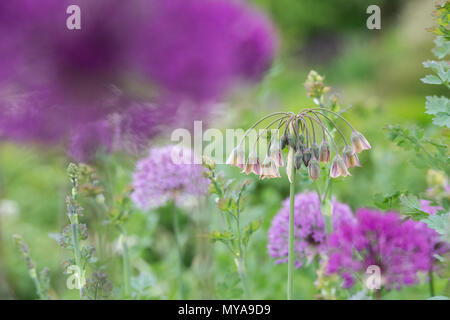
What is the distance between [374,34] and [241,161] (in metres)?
9.40

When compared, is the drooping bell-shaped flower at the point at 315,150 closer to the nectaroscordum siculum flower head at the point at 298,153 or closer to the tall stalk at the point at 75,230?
the nectaroscordum siculum flower head at the point at 298,153

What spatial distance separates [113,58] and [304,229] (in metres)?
0.60

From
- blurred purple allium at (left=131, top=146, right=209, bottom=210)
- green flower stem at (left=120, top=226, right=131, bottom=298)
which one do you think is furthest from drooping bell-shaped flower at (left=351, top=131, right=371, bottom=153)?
green flower stem at (left=120, top=226, right=131, bottom=298)

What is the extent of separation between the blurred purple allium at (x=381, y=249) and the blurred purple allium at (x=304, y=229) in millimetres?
48

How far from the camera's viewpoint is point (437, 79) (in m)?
0.71

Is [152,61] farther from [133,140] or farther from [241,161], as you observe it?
[241,161]

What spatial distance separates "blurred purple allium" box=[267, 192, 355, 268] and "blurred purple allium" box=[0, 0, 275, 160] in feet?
1.78

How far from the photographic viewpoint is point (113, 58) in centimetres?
29

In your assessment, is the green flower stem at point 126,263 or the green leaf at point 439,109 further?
the green flower stem at point 126,263

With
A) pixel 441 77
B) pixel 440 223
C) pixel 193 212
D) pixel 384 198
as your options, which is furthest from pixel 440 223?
pixel 193 212

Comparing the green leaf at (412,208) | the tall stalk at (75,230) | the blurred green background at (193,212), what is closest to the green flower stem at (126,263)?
the blurred green background at (193,212)

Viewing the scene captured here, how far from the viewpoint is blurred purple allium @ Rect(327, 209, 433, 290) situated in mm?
771

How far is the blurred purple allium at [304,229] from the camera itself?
0.83m

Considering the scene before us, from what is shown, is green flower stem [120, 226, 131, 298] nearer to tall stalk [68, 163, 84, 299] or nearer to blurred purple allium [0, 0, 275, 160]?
tall stalk [68, 163, 84, 299]
